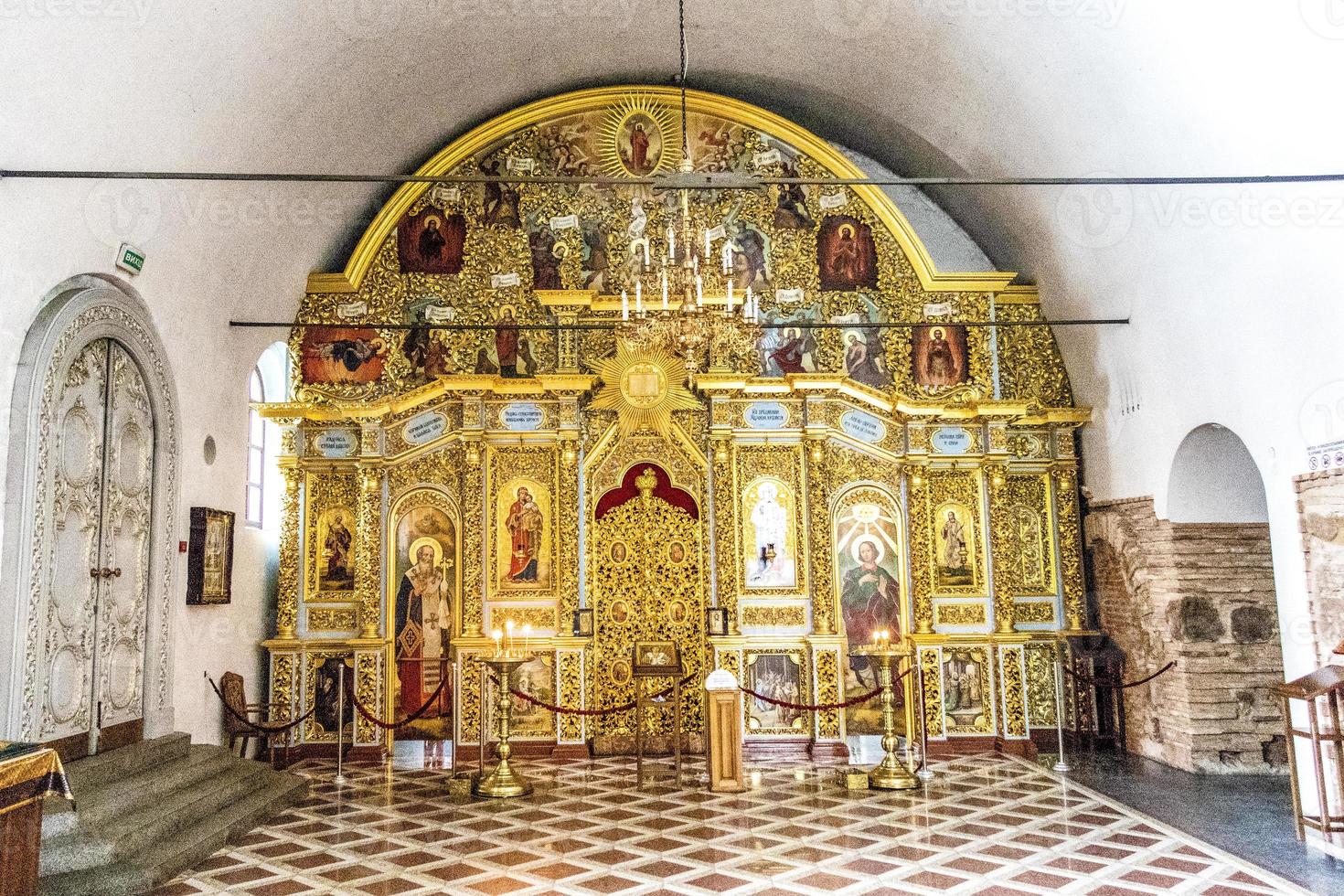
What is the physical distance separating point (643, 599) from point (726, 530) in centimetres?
132

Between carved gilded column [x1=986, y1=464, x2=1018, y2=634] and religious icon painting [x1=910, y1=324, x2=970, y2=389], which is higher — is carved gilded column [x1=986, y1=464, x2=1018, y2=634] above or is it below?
below

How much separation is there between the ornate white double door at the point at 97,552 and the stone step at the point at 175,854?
3.55 feet

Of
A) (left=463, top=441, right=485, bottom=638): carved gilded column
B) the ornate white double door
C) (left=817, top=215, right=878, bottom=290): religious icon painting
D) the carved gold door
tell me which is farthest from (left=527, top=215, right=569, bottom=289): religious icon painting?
the ornate white double door

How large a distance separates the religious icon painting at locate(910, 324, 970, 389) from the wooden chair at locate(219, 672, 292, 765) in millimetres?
8301

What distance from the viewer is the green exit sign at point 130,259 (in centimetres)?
777

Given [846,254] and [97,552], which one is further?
[846,254]

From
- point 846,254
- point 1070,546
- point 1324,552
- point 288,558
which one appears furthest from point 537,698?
point 1324,552

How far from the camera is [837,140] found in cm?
1315

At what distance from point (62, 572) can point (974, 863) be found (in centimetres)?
676

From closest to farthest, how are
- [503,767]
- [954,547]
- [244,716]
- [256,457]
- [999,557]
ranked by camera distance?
[503,767] < [244,716] < [954,547] < [999,557] < [256,457]

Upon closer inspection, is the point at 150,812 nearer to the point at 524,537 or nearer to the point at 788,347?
the point at 524,537

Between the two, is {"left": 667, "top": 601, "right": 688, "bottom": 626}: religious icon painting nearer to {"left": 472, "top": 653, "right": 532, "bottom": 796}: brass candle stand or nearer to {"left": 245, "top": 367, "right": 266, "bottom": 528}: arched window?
{"left": 472, "top": 653, "right": 532, "bottom": 796}: brass candle stand

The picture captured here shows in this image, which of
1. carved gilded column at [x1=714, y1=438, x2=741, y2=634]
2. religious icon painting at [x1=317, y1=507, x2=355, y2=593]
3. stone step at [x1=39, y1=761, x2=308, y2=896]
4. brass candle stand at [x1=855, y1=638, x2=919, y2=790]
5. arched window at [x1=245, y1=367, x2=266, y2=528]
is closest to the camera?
stone step at [x1=39, y1=761, x2=308, y2=896]

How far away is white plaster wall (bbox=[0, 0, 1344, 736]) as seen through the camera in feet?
22.3
